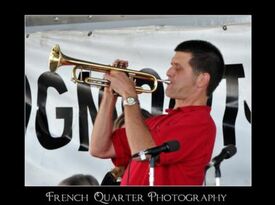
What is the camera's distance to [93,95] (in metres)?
3.98

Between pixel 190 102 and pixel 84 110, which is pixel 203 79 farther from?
pixel 84 110

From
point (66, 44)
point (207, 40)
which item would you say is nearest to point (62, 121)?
point (66, 44)

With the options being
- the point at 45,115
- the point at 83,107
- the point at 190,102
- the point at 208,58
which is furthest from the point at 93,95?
the point at 208,58

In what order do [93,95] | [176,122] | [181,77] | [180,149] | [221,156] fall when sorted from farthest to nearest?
[93,95] → [181,77] → [176,122] → [180,149] → [221,156]

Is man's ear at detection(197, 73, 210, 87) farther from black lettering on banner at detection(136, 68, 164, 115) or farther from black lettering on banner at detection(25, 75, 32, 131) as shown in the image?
black lettering on banner at detection(25, 75, 32, 131)

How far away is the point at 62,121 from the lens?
4.01 m

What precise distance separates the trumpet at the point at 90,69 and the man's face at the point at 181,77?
53 mm

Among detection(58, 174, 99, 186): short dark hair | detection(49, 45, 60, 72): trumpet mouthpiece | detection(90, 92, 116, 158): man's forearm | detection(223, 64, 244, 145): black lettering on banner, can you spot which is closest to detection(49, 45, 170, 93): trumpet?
detection(49, 45, 60, 72): trumpet mouthpiece

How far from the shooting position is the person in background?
3658 millimetres

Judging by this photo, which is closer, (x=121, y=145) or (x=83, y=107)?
(x=121, y=145)

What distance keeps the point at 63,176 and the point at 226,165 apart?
106 cm

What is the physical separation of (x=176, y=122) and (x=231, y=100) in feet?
1.42

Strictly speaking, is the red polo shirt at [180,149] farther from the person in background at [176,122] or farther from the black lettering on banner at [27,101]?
the black lettering on banner at [27,101]
